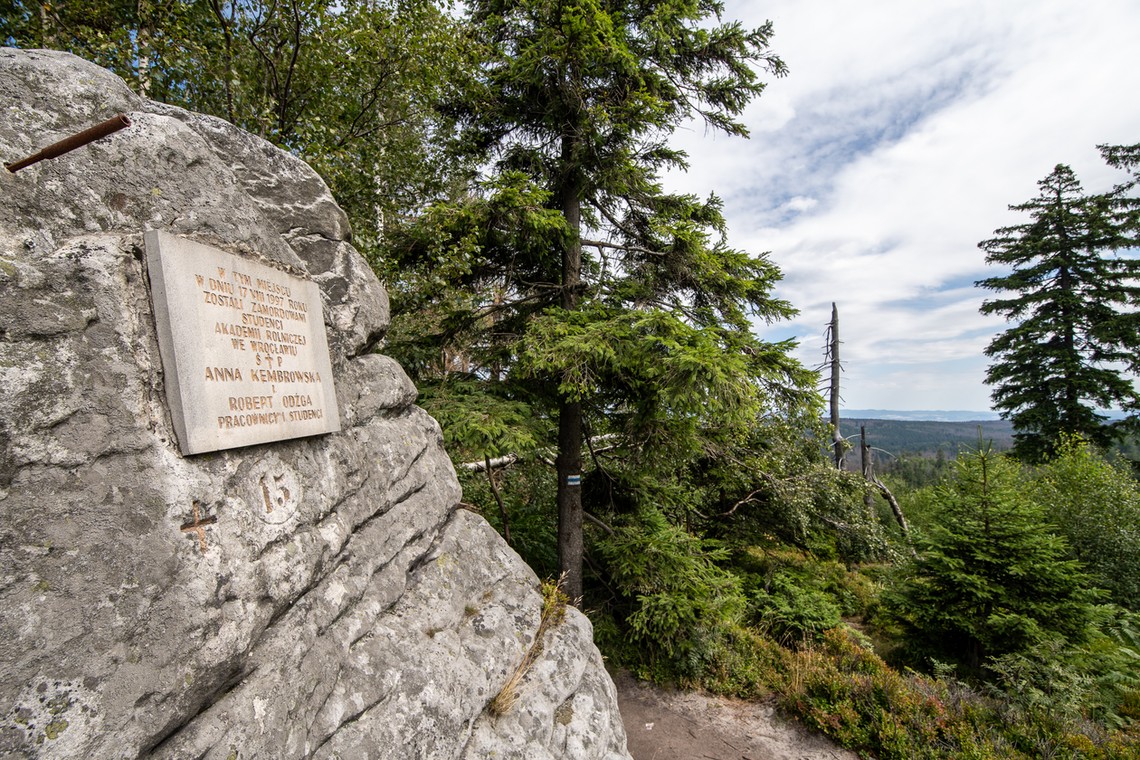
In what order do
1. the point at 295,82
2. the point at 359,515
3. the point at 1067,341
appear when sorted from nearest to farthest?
the point at 359,515 < the point at 295,82 < the point at 1067,341

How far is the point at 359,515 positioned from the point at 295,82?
7412 millimetres

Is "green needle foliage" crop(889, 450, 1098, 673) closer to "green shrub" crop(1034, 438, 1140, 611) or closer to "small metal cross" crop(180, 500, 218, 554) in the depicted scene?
"green shrub" crop(1034, 438, 1140, 611)

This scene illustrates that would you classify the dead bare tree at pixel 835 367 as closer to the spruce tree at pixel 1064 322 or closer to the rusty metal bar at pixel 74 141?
the spruce tree at pixel 1064 322

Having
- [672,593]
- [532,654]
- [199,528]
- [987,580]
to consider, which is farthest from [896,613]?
[199,528]

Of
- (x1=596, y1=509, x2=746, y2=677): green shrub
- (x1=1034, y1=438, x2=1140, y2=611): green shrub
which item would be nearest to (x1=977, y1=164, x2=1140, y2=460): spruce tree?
(x1=1034, y1=438, x2=1140, y2=611): green shrub

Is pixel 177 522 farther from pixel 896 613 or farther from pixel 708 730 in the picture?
pixel 896 613

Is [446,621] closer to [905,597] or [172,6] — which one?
[172,6]

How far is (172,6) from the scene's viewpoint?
19.8 feet

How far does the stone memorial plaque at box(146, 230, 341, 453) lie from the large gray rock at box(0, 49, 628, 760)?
11 centimetres

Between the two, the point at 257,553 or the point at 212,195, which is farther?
the point at 212,195

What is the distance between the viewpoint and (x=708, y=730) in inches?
Result: 273

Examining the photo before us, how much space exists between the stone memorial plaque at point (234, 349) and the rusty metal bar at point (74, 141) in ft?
1.48

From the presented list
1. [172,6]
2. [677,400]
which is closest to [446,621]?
[677,400]

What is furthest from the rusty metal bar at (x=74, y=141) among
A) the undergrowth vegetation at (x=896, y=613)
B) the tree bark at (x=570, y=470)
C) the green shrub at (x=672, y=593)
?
the green shrub at (x=672, y=593)
